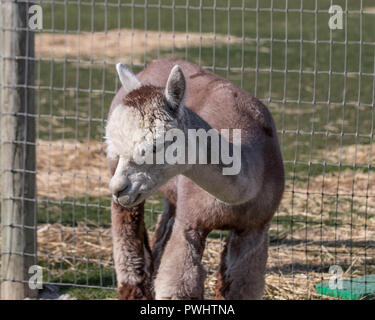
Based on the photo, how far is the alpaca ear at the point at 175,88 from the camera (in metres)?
3.54

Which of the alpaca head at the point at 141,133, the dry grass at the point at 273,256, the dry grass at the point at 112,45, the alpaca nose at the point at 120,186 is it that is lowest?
the dry grass at the point at 273,256

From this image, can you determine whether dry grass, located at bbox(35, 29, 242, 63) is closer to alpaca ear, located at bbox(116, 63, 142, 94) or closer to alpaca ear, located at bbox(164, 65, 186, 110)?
alpaca ear, located at bbox(116, 63, 142, 94)

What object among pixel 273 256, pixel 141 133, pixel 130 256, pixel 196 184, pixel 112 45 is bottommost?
pixel 273 256

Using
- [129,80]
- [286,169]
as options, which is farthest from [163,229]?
[286,169]

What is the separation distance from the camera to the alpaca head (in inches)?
137

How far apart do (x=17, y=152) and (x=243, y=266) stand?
2063mm

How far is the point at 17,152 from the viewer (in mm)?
5551

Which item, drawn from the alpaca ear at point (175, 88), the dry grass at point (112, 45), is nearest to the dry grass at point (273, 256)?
the alpaca ear at point (175, 88)

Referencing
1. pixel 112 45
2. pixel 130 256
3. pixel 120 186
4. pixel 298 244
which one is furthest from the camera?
pixel 112 45

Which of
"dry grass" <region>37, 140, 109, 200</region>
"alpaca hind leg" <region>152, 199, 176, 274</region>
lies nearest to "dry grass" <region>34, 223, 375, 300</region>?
"alpaca hind leg" <region>152, 199, 176, 274</region>

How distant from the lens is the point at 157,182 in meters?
3.62

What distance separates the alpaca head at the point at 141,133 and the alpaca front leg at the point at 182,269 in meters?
0.63

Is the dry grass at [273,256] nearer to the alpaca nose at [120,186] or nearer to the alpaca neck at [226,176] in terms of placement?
the alpaca neck at [226,176]

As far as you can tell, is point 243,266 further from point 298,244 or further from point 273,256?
point 298,244
